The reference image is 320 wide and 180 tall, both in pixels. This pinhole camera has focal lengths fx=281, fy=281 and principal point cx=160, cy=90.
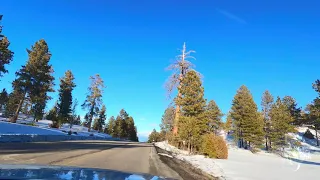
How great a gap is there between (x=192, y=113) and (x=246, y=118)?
2697 cm

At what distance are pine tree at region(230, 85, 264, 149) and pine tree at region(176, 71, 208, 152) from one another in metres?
25.5

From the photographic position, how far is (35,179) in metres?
→ 3.22

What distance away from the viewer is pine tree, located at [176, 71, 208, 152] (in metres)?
26.0

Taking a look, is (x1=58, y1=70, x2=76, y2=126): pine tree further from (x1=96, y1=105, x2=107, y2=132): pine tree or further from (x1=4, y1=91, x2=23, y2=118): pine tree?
(x1=96, y1=105, x2=107, y2=132): pine tree

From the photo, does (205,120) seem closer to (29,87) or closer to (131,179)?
(131,179)

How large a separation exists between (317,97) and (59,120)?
4833 cm

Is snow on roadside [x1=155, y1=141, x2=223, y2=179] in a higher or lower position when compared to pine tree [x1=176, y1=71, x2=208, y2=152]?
lower

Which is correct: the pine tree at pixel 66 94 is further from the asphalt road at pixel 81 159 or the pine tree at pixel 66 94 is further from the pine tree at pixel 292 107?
the pine tree at pixel 292 107

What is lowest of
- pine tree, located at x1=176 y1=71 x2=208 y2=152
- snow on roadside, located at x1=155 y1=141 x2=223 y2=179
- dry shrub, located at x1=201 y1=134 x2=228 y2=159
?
snow on roadside, located at x1=155 y1=141 x2=223 y2=179

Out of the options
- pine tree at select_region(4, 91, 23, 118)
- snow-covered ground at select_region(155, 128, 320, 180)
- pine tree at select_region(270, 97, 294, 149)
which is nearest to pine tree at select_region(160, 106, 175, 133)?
pine tree at select_region(270, 97, 294, 149)

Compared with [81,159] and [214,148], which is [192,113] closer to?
[214,148]

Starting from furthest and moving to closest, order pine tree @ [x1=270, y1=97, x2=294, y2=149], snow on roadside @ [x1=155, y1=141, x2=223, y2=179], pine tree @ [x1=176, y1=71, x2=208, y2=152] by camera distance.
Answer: pine tree @ [x1=270, y1=97, x2=294, y2=149] < pine tree @ [x1=176, y1=71, x2=208, y2=152] < snow on roadside @ [x1=155, y1=141, x2=223, y2=179]

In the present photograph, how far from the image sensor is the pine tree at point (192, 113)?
26.0 metres

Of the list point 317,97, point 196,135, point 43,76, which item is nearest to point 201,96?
point 196,135
